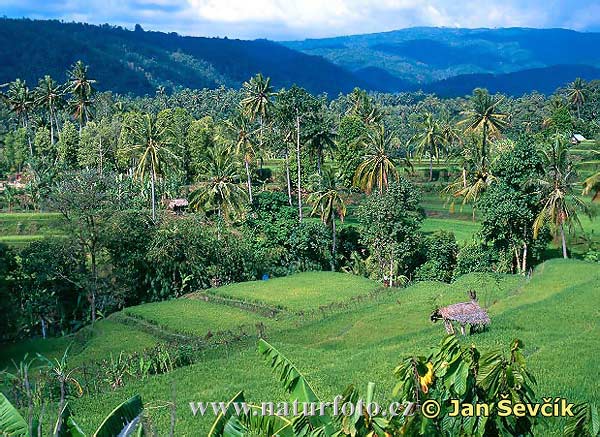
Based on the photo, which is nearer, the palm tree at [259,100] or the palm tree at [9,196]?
the palm tree at [259,100]

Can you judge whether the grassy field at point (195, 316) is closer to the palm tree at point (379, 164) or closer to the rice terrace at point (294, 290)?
the rice terrace at point (294, 290)

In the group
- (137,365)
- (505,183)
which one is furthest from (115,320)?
(505,183)

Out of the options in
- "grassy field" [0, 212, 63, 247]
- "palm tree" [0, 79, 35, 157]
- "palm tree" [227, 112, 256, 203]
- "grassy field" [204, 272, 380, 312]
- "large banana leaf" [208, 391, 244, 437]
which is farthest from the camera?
"palm tree" [0, 79, 35, 157]

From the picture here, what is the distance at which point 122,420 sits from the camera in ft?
20.1

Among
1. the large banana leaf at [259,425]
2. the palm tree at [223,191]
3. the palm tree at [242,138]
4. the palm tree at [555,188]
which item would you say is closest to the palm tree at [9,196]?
the palm tree at [242,138]

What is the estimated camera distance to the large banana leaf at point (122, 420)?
5848 mm

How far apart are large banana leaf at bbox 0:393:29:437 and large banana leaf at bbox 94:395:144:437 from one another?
0.68 m

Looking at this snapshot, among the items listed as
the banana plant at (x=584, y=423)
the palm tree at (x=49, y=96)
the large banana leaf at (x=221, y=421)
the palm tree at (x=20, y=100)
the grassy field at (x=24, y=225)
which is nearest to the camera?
the banana plant at (x=584, y=423)

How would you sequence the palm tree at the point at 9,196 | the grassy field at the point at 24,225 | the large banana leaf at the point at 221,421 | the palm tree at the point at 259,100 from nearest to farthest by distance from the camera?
the large banana leaf at the point at 221,421
the grassy field at the point at 24,225
the palm tree at the point at 259,100
the palm tree at the point at 9,196

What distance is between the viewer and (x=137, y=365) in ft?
64.7

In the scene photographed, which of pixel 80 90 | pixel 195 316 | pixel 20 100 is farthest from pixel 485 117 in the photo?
pixel 20 100

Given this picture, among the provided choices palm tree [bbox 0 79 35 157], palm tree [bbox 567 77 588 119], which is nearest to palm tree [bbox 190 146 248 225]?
palm tree [bbox 0 79 35 157]

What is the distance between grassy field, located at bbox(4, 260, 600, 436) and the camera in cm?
Result: 1339

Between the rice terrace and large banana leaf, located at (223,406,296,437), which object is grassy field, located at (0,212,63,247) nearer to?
the rice terrace
